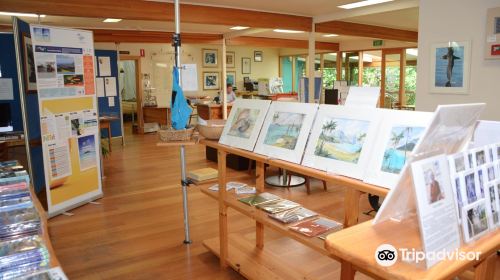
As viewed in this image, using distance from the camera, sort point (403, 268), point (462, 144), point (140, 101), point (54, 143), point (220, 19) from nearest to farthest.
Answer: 1. point (403, 268)
2. point (462, 144)
3. point (54, 143)
4. point (220, 19)
5. point (140, 101)

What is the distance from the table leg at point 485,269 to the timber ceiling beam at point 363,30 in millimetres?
6662

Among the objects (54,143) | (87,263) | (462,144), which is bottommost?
(87,263)

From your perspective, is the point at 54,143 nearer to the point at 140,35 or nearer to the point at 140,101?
the point at 140,35

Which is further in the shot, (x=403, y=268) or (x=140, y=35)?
(x=140, y=35)

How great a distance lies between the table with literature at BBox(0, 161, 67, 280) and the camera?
4.37 ft

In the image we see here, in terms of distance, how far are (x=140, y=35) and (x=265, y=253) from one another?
7.57 meters

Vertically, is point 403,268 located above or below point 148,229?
above

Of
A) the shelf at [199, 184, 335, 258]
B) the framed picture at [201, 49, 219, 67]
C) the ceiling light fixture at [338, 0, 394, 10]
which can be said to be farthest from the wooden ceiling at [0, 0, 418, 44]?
the shelf at [199, 184, 335, 258]

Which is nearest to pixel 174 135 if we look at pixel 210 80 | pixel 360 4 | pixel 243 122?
pixel 243 122

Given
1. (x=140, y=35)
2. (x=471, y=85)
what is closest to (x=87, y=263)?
(x=471, y=85)

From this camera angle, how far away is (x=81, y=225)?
404 centimetres

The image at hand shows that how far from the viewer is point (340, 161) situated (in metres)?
1.89

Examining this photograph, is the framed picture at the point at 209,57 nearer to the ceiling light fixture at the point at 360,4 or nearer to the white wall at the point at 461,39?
the ceiling light fixture at the point at 360,4

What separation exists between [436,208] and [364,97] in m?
1.07
